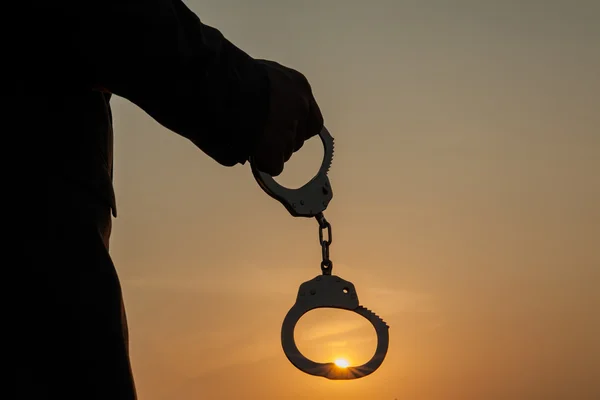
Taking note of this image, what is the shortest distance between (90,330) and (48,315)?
0.26ft

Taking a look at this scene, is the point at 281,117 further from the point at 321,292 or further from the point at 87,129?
the point at 321,292

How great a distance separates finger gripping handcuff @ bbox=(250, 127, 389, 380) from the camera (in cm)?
204

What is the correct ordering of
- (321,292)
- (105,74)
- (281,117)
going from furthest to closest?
(321,292), (281,117), (105,74)

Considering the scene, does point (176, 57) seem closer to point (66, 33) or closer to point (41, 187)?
point (66, 33)

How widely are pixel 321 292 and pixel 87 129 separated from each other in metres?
0.88

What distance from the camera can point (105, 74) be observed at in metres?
1.56

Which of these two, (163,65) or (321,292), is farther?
(321,292)

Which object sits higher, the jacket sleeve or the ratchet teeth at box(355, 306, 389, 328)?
the jacket sleeve

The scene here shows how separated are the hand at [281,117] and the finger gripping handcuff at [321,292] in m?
0.09

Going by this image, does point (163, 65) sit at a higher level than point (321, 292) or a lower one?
higher

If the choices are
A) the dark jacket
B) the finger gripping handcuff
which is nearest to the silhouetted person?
the dark jacket

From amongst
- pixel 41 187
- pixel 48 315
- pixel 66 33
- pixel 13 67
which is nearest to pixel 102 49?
pixel 66 33

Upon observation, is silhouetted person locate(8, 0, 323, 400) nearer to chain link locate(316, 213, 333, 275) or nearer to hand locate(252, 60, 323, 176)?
Answer: hand locate(252, 60, 323, 176)

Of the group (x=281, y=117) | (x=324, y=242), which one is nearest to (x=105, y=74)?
(x=281, y=117)
